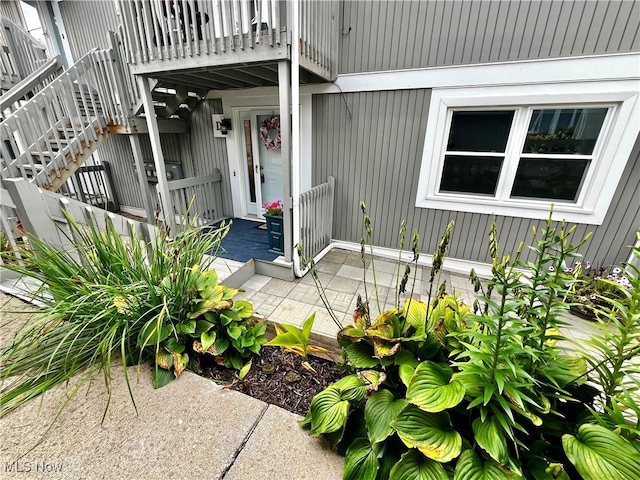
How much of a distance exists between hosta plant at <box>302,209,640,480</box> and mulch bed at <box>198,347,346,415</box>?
28cm

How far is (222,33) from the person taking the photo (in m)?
2.55

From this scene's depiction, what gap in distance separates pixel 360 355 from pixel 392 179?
2752mm

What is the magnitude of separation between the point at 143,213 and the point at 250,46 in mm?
4726

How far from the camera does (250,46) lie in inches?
98.0

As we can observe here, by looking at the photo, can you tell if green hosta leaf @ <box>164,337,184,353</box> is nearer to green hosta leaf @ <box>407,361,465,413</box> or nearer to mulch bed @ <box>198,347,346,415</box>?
mulch bed @ <box>198,347,346,415</box>

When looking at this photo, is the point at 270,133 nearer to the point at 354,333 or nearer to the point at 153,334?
the point at 153,334

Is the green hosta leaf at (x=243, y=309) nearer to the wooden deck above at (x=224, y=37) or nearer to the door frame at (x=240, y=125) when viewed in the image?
the wooden deck above at (x=224, y=37)

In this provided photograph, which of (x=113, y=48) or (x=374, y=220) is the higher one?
(x=113, y=48)

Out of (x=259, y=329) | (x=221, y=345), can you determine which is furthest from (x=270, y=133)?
(x=221, y=345)

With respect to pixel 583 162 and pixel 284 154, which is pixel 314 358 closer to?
pixel 284 154

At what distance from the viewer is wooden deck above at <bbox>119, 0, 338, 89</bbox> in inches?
96.2

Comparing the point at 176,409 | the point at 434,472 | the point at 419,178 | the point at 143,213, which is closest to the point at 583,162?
the point at 419,178

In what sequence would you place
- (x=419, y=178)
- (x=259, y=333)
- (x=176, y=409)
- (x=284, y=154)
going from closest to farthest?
(x=176, y=409) < (x=259, y=333) < (x=284, y=154) < (x=419, y=178)

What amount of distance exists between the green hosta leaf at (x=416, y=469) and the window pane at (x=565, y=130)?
3.38 m
